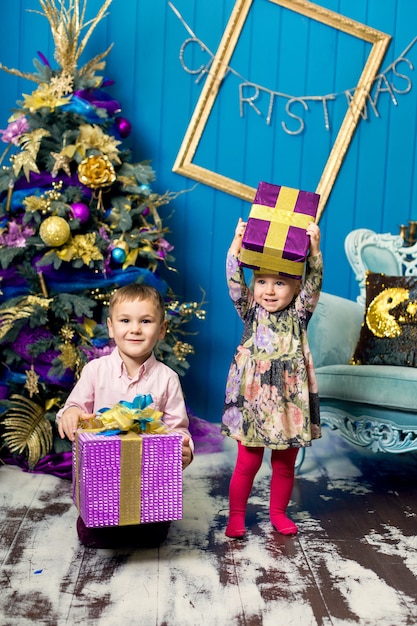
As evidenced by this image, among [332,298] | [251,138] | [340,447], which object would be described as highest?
[251,138]

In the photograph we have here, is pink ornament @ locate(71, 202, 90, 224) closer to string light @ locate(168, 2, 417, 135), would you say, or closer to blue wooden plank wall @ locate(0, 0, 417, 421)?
blue wooden plank wall @ locate(0, 0, 417, 421)

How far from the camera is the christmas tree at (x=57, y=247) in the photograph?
2.82 meters

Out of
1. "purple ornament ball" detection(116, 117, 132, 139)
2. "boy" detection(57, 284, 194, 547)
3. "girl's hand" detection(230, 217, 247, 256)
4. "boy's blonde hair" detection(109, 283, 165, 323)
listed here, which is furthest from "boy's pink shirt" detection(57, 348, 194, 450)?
"purple ornament ball" detection(116, 117, 132, 139)

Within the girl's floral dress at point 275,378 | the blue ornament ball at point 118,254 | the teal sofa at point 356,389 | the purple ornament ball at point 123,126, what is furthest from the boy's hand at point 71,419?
the purple ornament ball at point 123,126

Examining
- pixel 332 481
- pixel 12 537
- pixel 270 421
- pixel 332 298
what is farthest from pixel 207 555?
pixel 332 298

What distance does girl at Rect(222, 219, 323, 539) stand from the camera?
2.22 meters

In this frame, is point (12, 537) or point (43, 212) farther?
point (43, 212)

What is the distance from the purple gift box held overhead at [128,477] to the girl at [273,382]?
0.33 metres

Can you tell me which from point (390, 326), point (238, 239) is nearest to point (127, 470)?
point (238, 239)

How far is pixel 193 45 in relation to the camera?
11.1 ft

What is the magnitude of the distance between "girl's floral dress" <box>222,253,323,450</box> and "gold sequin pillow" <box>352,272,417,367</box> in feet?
2.16

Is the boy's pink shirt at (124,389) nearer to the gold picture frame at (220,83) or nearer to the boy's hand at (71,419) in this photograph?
the boy's hand at (71,419)

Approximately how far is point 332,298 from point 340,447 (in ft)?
2.35

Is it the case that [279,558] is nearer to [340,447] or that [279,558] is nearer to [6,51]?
[340,447]
